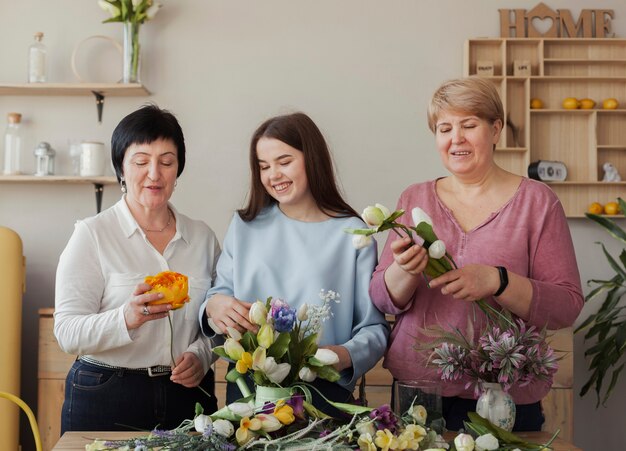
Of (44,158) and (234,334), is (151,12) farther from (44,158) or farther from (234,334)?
(234,334)

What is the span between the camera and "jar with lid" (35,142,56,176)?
3531 millimetres

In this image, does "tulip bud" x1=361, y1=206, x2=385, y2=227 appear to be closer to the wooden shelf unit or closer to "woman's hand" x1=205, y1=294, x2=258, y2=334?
"woman's hand" x1=205, y1=294, x2=258, y2=334

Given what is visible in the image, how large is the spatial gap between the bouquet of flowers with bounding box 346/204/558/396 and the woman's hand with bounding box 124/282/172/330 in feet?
1.44

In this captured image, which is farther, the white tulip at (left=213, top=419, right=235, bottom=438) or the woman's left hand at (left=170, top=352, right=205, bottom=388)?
the woman's left hand at (left=170, top=352, right=205, bottom=388)

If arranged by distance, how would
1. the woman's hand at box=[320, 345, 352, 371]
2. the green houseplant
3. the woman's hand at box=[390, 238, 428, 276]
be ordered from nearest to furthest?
the woman's hand at box=[390, 238, 428, 276], the woman's hand at box=[320, 345, 352, 371], the green houseplant

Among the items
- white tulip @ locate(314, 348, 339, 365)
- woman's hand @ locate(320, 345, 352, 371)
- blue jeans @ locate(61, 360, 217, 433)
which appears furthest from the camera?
blue jeans @ locate(61, 360, 217, 433)

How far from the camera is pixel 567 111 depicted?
3.62 m

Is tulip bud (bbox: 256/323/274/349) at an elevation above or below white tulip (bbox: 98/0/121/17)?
below

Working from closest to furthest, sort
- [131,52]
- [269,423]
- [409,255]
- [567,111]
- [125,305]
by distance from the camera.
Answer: [269,423] → [409,255] → [125,305] → [131,52] → [567,111]

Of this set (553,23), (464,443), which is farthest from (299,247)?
(553,23)

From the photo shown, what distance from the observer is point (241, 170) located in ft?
12.1

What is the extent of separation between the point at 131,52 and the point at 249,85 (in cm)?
57

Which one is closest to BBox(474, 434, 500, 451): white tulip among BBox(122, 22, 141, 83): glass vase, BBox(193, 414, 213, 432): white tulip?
BBox(193, 414, 213, 432): white tulip

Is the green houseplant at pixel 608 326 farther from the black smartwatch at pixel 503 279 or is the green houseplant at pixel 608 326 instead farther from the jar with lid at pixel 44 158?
the jar with lid at pixel 44 158
